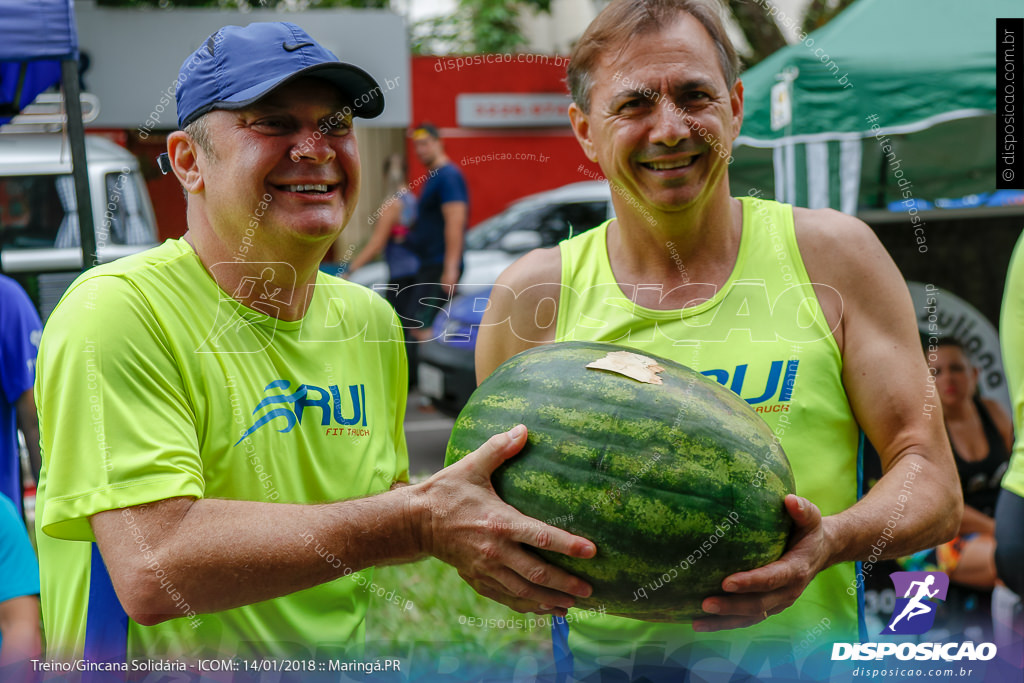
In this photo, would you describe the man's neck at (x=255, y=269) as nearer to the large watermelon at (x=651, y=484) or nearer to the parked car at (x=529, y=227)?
the large watermelon at (x=651, y=484)

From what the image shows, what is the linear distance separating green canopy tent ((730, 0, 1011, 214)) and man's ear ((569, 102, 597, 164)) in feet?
10.3

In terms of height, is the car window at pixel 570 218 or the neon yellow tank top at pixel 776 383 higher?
the car window at pixel 570 218

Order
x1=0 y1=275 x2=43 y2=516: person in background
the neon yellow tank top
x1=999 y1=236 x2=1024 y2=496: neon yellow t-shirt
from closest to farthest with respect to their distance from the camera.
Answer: the neon yellow tank top < x1=999 y1=236 x2=1024 y2=496: neon yellow t-shirt < x1=0 y1=275 x2=43 y2=516: person in background

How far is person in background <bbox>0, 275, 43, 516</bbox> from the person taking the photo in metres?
3.26

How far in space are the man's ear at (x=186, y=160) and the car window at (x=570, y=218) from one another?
5.49m

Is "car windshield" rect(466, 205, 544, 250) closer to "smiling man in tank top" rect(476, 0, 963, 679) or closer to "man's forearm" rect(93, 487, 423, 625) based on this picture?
"smiling man in tank top" rect(476, 0, 963, 679)

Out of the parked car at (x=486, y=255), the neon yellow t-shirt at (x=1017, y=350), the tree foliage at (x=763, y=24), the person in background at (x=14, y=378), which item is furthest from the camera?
the tree foliage at (x=763, y=24)

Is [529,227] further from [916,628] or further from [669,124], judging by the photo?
[669,124]

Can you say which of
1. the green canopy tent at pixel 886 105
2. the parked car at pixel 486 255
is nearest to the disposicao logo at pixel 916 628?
the green canopy tent at pixel 886 105

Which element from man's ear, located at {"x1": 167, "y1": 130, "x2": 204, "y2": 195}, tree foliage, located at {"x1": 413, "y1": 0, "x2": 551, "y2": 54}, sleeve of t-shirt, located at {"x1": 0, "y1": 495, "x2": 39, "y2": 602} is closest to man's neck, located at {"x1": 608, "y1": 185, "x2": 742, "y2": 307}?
man's ear, located at {"x1": 167, "y1": 130, "x2": 204, "y2": 195}

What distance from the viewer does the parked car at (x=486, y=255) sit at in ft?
22.1

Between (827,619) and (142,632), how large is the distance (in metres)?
1.49

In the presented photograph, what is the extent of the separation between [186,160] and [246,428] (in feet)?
2.08

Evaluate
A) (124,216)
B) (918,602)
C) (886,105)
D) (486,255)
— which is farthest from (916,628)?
(124,216)
